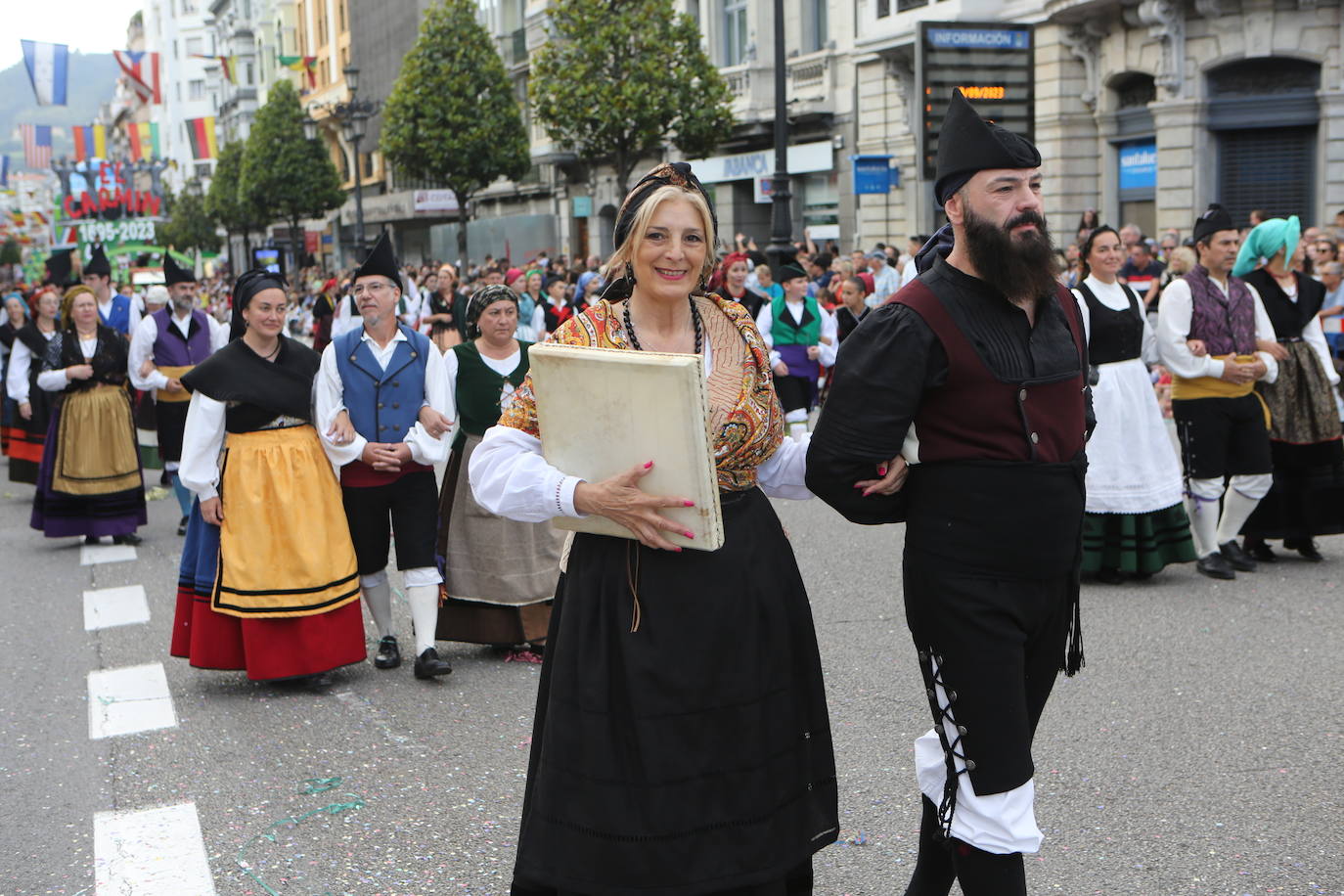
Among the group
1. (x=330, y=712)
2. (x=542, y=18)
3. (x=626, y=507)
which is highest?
(x=542, y=18)

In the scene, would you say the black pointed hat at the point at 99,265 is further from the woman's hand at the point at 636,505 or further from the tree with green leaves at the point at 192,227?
the tree with green leaves at the point at 192,227

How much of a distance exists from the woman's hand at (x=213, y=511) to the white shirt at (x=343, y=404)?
1.63ft

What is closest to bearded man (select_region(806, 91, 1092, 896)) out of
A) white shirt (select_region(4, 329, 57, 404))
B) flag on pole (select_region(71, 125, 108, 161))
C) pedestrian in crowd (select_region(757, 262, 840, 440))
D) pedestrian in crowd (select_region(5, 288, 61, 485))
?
pedestrian in crowd (select_region(5, 288, 61, 485))

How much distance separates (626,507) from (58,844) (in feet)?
8.80

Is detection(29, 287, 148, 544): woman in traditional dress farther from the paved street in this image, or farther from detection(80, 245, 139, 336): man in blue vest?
the paved street

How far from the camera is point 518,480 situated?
331 cm

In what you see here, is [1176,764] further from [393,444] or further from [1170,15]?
[1170,15]

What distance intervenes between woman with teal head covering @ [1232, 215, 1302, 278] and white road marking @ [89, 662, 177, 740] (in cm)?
568

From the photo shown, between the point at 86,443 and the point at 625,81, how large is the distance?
20.6m

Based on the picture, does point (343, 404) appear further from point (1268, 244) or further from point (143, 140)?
point (143, 140)

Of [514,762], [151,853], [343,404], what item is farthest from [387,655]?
[151,853]

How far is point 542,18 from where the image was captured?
45844 mm

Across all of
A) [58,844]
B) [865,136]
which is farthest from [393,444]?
[865,136]

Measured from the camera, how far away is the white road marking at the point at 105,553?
10.0 meters
